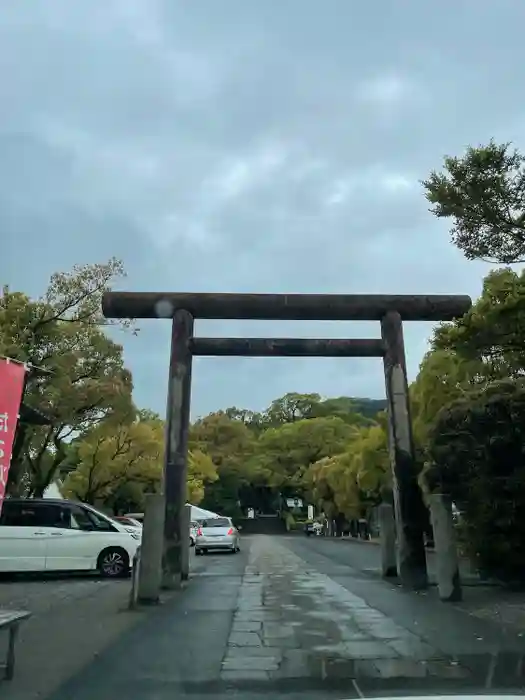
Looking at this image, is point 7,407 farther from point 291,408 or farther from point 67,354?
point 291,408

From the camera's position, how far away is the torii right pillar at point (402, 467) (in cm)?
1406

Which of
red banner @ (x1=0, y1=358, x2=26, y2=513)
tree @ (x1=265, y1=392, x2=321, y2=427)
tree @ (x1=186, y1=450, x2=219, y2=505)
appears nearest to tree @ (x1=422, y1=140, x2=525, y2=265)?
red banner @ (x1=0, y1=358, x2=26, y2=513)

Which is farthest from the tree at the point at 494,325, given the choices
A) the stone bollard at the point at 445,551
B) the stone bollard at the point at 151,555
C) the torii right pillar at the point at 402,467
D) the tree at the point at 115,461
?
the tree at the point at 115,461

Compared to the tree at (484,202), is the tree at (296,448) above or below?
above

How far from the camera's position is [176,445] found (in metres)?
14.3

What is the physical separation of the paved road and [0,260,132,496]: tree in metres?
11.9

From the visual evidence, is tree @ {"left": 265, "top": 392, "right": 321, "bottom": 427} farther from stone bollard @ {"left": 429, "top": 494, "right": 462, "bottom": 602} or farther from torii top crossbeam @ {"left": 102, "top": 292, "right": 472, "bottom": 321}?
stone bollard @ {"left": 429, "top": 494, "right": 462, "bottom": 602}

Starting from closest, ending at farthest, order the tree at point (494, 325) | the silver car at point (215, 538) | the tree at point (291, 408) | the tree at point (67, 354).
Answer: the tree at point (494, 325) → the tree at point (67, 354) → the silver car at point (215, 538) → the tree at point (291, 408)

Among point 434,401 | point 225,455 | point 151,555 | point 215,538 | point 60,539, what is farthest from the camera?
point 225,455

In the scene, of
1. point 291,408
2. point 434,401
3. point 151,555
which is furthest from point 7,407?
point 291,408

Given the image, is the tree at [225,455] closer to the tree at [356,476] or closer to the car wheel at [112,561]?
the tree at [356,476]

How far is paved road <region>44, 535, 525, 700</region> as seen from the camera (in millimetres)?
6230

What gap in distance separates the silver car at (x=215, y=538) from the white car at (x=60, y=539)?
1159 cm

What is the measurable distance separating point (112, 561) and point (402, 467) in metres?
7.00
